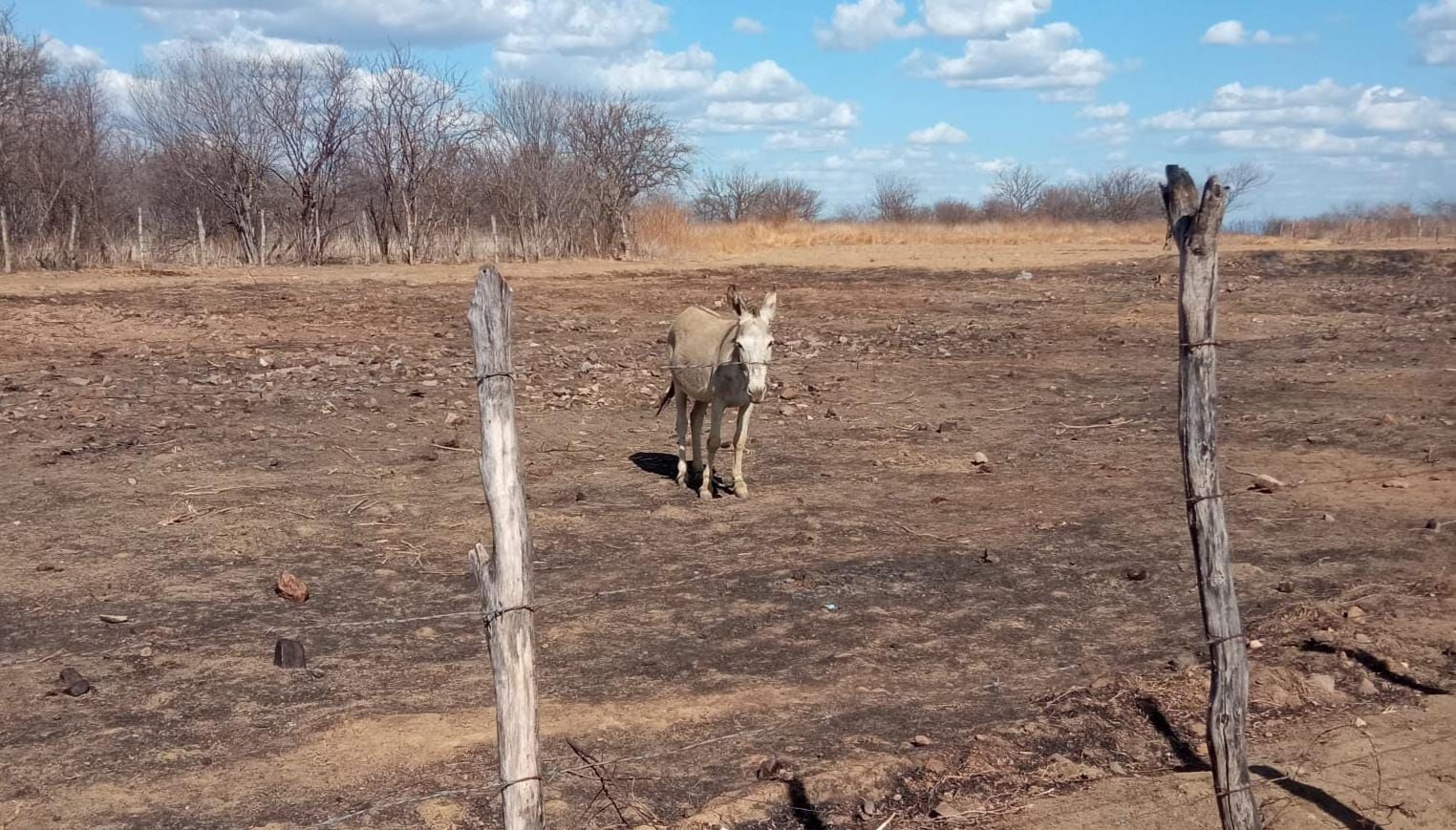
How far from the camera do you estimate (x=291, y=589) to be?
815 centimetres

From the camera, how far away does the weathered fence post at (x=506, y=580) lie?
4027 millimetres

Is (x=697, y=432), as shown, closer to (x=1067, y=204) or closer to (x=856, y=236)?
(x=856, y=236)

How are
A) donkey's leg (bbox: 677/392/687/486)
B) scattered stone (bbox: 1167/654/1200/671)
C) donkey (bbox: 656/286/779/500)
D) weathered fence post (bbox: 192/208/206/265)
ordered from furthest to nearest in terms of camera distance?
1. weathered fence post (bbox: 192/208/206/265)
2. donkey's leg (bbox: 677/392/687/486)
3. donkey (bbox: 656/286/779/500)
4. scattered stone (bbox: 1167/654/1200/671)

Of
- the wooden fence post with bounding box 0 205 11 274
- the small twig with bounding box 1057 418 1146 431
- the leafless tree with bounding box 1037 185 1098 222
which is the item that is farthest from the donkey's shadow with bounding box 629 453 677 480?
the leafless tree with bounding box 1037 185 1098 222

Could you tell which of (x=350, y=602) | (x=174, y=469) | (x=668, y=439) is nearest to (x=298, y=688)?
(x=350, y=602)

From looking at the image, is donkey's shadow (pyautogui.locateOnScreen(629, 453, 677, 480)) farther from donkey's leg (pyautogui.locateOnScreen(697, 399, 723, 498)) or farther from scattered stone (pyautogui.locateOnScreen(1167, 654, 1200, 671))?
scattered stone (pyautogui.locateOnScreen(1167, 654, 1200, 671))

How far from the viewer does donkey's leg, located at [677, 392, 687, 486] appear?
11.4 m

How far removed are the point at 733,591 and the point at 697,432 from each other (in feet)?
11.2

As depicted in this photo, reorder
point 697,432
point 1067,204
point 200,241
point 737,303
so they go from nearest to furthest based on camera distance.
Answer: point 737,303 → point 697,432 → point 200,241 → point 1067,204

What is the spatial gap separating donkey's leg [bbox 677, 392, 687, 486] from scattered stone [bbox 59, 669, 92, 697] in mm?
5590

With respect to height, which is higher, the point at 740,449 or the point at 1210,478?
A: the point at 1210,478

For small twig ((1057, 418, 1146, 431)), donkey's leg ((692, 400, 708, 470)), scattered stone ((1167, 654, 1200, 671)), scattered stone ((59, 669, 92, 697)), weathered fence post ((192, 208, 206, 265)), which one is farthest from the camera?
weathered fence post ((192, 208, 206, 265))

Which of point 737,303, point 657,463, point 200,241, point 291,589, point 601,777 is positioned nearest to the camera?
point 601,777

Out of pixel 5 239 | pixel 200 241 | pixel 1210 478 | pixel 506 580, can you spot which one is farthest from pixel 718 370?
pixel 200 241
